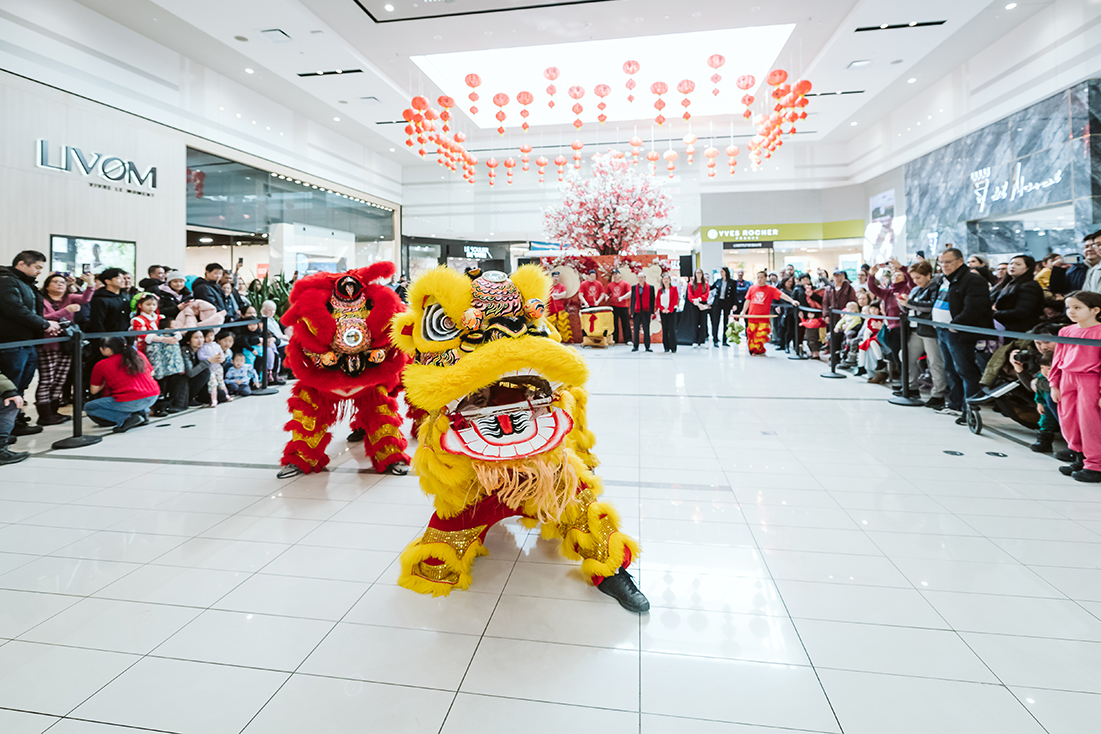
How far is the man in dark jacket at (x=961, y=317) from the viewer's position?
4230 millimetres

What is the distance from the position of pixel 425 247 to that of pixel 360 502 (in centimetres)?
1417

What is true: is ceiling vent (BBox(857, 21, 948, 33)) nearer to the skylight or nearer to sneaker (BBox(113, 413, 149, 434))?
the skylight

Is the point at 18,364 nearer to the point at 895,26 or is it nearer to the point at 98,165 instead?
the point at 98,165

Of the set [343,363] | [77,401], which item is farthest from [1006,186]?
[77,401]

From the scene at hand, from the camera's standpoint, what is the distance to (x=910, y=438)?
3.94m

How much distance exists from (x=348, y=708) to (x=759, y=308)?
8.42 meters

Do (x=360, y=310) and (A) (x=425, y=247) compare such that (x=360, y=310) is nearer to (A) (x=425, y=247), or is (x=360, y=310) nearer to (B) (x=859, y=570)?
(B) (x=859, y=570)

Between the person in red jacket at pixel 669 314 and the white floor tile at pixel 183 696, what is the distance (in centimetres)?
852

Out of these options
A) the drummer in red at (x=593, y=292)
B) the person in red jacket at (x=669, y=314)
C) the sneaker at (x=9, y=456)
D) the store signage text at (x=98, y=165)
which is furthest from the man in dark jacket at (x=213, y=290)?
the person in red jacket at (x=669, y=314)

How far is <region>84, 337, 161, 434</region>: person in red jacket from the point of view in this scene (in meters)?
4.32

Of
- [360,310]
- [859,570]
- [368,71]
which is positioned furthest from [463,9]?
[859,570]

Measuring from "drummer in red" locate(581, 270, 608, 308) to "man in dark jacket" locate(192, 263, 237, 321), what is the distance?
5.98 m

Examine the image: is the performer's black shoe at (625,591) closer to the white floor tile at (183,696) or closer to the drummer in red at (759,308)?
the white floor tile at (183,696)

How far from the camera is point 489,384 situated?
197 cm
